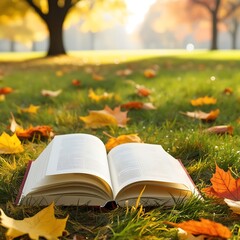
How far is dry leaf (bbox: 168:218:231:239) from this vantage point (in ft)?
3.70

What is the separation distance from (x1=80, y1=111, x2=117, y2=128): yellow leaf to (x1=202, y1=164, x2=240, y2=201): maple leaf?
3.64ft

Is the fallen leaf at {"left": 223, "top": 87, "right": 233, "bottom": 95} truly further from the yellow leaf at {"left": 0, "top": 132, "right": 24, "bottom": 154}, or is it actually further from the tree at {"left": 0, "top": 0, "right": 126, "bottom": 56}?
the tree at {"left": 0, "top": 0, "right": 126, "bottom": 56}

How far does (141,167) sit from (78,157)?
20 cm

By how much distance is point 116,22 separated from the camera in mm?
32375

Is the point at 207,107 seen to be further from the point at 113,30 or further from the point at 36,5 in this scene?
the point at 113,30

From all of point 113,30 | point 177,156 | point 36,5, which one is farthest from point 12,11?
point 113,30

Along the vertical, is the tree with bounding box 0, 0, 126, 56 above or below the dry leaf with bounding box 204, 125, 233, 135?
below

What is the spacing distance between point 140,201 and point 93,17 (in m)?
19.3

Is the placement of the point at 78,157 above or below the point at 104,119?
above

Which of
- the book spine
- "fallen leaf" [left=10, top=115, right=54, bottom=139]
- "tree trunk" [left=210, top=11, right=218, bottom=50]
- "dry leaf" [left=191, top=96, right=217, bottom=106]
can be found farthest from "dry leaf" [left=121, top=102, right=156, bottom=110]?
"tree trunk" [left=210, top=11, right=218, bottom=50]

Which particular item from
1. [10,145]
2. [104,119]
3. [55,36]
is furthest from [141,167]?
[55,36]

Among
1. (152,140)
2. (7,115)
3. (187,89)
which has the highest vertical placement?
(152,140)

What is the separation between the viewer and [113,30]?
80.6m

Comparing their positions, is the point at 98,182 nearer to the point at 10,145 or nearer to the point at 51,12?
the point at 10,145
